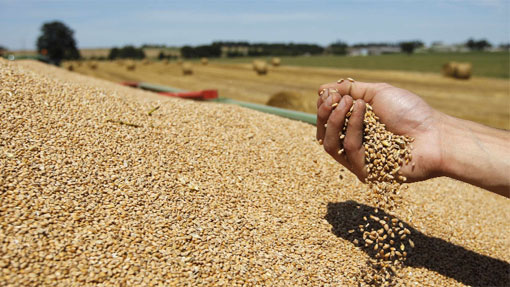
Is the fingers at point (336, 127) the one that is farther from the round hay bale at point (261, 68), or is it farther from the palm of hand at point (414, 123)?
the round hay bale at point (261, 68)

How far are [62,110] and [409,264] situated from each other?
10.7 feet

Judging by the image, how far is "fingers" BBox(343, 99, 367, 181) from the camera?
257cm

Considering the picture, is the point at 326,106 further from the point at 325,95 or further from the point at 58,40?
the point at 58,40

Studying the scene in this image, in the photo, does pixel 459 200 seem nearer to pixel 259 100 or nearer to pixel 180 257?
pixel 180 257

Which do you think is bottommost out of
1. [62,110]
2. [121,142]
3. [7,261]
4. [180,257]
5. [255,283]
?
[255,283]

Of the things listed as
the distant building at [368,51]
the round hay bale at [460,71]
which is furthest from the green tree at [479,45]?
the round hay bale at [460,71]

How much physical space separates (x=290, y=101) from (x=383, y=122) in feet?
13.6

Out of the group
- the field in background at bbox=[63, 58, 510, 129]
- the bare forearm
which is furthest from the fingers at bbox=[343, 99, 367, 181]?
the field in background at bbox=[63, 58, 510, 129]

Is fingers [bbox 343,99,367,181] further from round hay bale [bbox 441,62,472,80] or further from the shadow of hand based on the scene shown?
round hay bale [bbox 441,62,472,80]

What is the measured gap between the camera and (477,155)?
242cm

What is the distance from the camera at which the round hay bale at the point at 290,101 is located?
671 centimetres

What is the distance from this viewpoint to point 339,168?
12.5 feet

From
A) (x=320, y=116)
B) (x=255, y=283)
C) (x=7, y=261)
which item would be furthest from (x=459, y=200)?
(x=7, y=261)

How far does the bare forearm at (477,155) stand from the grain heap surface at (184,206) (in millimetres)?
474
